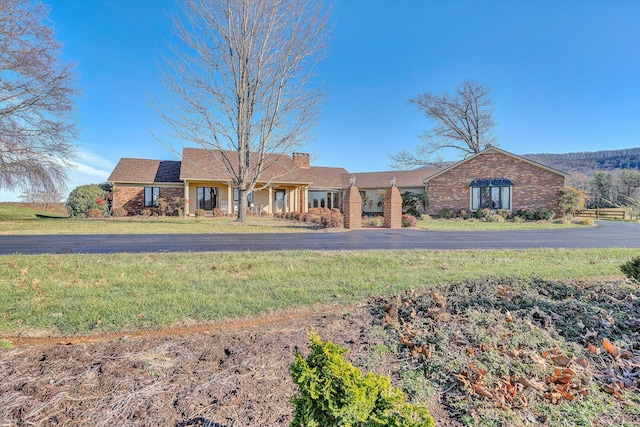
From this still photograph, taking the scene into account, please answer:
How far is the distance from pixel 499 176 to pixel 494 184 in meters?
0.76

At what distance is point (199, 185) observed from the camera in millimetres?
26781

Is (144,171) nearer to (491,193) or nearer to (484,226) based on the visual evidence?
(484,226)

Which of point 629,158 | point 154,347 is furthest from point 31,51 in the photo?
point 629,158

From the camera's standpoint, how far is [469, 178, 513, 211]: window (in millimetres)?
25156

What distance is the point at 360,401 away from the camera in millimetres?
1472

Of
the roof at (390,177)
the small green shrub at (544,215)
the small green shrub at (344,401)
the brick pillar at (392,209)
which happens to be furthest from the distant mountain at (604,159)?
the small green shrub at (344,401)

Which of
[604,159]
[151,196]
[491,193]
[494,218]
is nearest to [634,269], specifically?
[494,218]

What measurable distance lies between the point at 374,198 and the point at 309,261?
1025 inches

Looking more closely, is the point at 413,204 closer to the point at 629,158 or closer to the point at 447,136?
the point at 447,136

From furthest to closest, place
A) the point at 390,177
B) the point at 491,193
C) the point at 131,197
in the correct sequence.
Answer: the point at 390,177 < the point at 131,197 < the point at 491,193

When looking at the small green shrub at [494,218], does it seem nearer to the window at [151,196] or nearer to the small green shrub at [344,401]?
the window at [151,196]

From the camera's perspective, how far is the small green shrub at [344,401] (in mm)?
1453

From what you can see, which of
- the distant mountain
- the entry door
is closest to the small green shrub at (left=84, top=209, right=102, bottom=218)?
the entry door

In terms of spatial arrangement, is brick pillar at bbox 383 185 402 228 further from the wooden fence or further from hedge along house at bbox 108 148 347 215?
the wooden fence
